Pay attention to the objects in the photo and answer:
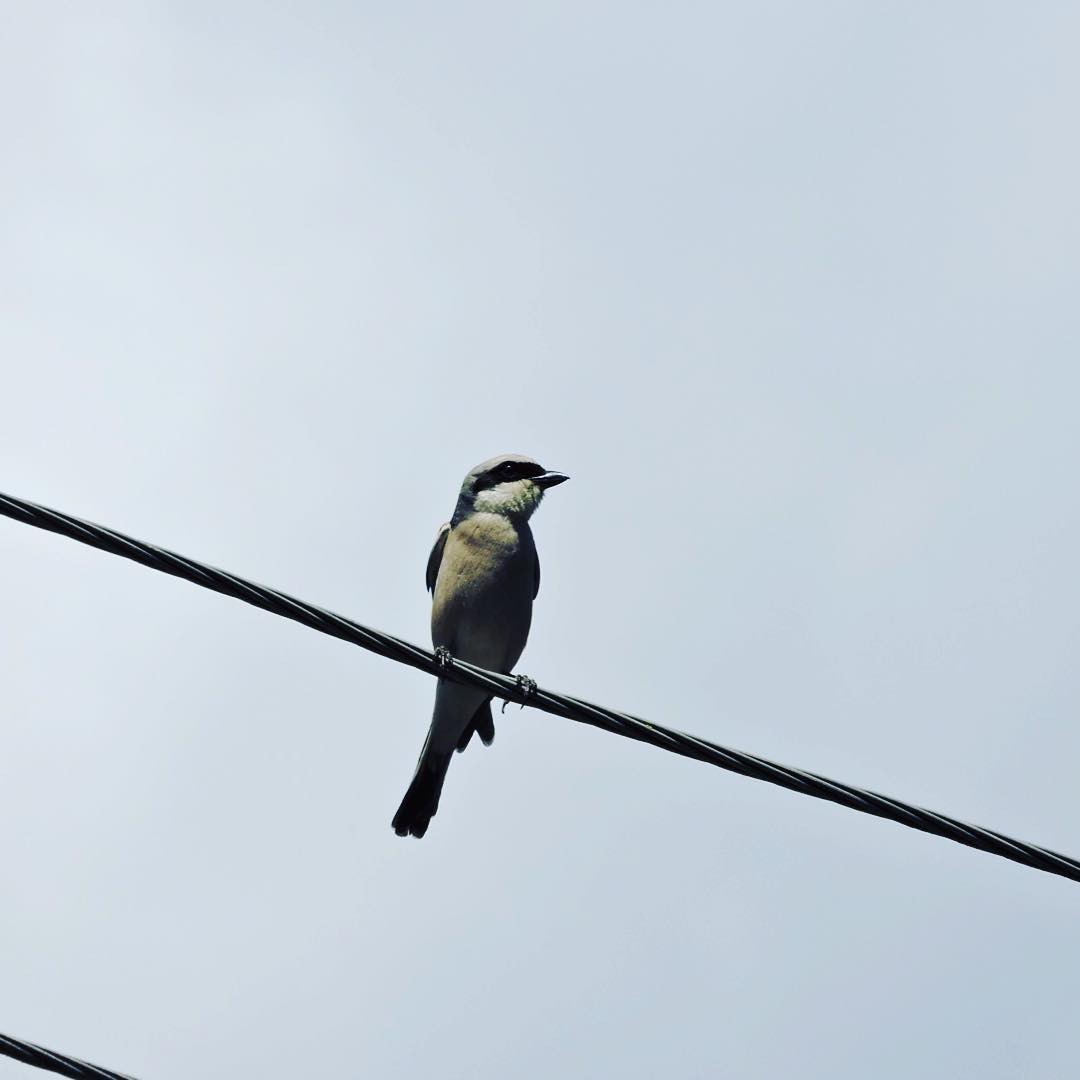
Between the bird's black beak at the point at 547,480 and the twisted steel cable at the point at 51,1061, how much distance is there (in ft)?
18.8

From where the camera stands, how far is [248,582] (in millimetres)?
4691

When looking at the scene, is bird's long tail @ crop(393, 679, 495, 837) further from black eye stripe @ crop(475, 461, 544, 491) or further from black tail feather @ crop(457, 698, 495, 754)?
black eye stripe @ crop(475, 461, 544, 491)

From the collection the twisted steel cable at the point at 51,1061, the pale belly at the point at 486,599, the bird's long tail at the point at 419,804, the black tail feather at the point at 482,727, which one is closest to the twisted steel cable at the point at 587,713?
the twisted steel cable at the point at 51,1061

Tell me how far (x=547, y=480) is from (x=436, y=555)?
926mm

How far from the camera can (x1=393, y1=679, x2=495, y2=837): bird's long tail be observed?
378 inches

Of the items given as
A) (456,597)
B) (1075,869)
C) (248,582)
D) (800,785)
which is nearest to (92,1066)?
(248,582)

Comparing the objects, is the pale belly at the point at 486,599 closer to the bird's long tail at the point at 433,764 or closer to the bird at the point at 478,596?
the bird at the point at 478,596

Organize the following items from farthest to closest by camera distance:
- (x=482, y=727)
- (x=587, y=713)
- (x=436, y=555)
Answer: (x=436, y=555) < (x=482, y=727) < (x=587, y=713)

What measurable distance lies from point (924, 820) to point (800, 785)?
1.30ft

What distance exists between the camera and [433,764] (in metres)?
9.72

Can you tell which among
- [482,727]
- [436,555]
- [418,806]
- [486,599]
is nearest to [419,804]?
[418,806]

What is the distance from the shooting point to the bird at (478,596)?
365 inches

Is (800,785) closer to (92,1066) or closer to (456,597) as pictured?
(92,1066)

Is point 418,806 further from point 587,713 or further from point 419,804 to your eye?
point 587,713
